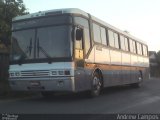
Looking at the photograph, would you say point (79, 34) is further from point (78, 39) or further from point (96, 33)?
point (96, 33)

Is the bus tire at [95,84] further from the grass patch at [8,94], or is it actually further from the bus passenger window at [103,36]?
the grass patch at [8,94]

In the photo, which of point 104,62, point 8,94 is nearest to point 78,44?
point 104,62

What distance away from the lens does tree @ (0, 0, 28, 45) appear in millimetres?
32344

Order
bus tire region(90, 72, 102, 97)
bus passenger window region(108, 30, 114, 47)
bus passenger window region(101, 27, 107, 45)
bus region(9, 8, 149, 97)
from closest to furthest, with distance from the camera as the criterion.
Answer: bus region(9, 8, 149, 97), bus tire region(90, 72, 102, 97), bus passenger window region(101, 27, 107, 45), bus passenger window region(108, 30, 114, 47)

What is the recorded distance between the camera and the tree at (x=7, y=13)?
32.3 meters

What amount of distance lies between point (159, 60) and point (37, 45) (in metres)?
60.9

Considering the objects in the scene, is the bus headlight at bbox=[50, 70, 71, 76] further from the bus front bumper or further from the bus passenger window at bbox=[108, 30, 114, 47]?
the bus passenger window at bbox=[108, 30, 114, 47]

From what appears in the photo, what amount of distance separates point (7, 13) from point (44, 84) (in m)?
19.6

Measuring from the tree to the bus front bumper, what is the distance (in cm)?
1636

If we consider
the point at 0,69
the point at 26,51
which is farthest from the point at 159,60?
the point at 26,51

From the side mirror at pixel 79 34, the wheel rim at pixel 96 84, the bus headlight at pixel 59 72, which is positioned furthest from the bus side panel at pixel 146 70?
the bus headlight at pixel 59 72

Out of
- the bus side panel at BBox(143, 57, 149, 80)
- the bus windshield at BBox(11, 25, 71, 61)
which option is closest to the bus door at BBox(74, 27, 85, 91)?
the bus windshield at BBox(11, 25, 71, 61)

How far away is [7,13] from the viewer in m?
34.3

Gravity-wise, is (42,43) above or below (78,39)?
below
